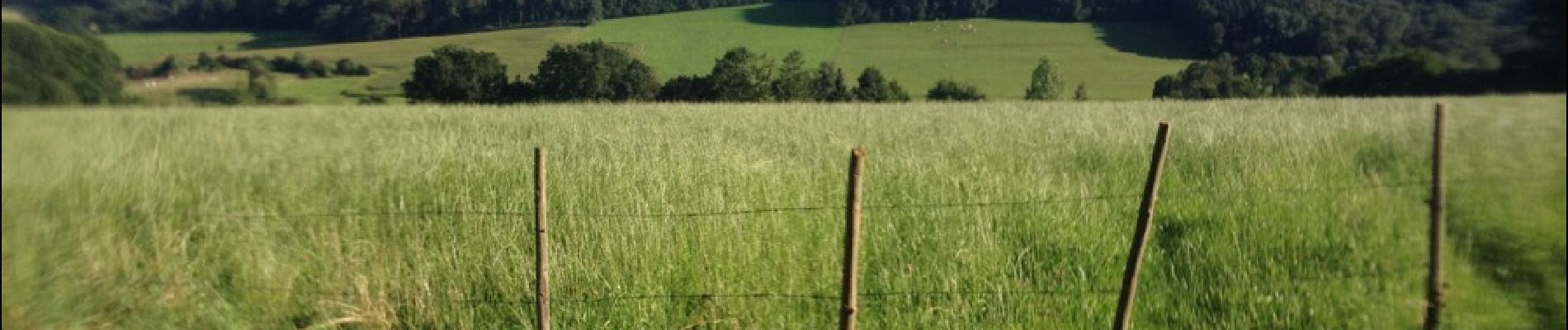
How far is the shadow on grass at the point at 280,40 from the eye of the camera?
524 cm

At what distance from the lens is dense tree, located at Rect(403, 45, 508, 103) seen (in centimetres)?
726

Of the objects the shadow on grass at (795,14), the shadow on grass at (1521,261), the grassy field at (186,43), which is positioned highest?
the shadow on grass at (795,14)

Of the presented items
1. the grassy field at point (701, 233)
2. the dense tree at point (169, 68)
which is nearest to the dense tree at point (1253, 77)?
the grassy field at point (701, 233)

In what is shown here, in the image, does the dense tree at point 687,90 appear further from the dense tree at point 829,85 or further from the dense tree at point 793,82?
the dense tree at point 829,85

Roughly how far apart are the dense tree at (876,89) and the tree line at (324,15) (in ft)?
43.6

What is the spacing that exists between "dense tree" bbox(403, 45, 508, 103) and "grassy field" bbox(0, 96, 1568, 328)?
97cm

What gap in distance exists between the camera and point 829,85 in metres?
22.5

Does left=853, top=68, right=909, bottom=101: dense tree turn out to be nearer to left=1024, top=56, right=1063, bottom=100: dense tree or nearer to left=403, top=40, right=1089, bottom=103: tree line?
left=1024, top=56, right=1063, bottom=100: dense tree

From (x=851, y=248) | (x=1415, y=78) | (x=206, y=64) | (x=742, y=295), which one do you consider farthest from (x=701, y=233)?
(x=1415, y=78)

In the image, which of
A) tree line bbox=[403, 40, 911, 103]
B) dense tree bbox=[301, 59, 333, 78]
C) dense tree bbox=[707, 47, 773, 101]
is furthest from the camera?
dense tree bbox=[707, 47, 773, 101]

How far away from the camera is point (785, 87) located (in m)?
19.4

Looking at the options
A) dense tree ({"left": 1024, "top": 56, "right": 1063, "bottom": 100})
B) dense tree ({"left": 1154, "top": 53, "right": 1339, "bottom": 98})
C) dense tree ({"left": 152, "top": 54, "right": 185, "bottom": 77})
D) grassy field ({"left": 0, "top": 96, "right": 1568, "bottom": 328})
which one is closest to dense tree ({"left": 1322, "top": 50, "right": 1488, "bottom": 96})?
grassy field ({"left": 0, "top": 96, "right": 1568, "bottom": 328})

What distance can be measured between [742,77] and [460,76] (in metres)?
9.28

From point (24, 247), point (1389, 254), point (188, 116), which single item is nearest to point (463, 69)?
point (188, 116)
